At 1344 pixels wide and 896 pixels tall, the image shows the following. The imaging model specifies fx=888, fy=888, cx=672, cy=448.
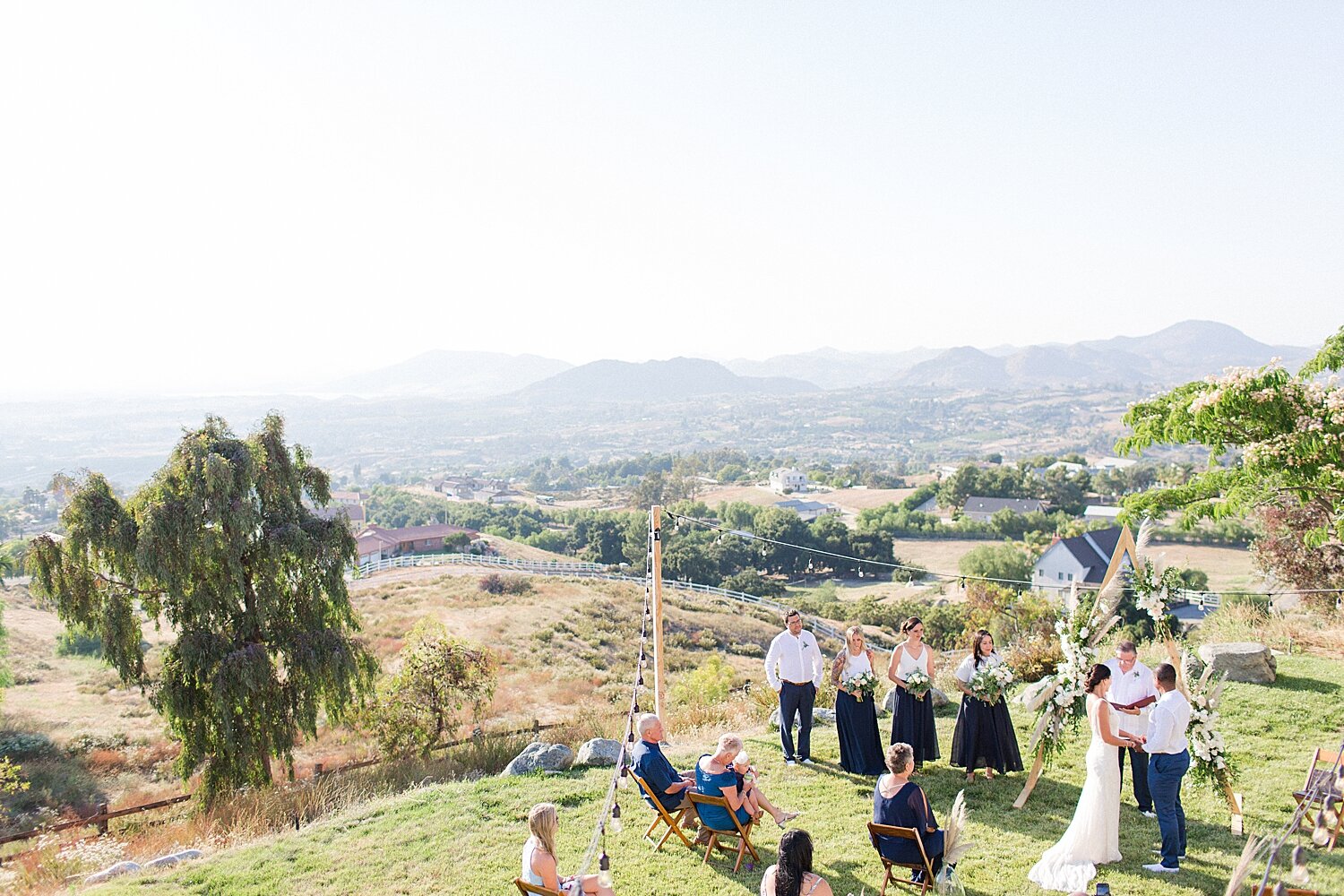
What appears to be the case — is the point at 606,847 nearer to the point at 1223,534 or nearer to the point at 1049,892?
the point at 1049,892

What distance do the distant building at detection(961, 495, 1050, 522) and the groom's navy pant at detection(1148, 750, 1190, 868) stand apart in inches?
3730

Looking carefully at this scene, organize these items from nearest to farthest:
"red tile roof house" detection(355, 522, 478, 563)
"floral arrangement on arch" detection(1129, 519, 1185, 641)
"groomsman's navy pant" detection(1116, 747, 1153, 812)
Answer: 1. "groomsman's navy pant" detection(1116, 747, 1153, 812)
2. "floral arrangement on arch" detection(1129, 519, 1185, 641)
3. "red tile roof house" detection(355, 522, 478, 563)

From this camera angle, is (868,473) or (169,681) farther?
(868,473)

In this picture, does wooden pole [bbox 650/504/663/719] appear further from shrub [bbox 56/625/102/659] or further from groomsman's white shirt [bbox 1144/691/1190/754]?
shrub [bbox 56/625/102/659]

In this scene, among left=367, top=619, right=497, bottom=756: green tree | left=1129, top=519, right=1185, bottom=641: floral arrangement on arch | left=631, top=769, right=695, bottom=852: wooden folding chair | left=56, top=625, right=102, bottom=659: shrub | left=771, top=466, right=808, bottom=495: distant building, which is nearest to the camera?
left=631, top=769, right=695, bottom=852: wooden folding chair

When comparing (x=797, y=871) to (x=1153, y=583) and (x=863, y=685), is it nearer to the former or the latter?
(x=863, y=685)

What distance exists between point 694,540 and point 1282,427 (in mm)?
75317

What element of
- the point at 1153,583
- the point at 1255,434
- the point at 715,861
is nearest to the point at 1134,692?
the point at 1153,583

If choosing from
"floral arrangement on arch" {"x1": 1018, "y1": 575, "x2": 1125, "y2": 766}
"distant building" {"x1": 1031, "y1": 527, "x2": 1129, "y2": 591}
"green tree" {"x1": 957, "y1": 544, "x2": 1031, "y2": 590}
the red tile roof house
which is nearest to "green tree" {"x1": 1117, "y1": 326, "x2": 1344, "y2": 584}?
"floral arrangement on arch" {"x1": 1018, "y1": 575, "x2": 1125, "y2": 766}

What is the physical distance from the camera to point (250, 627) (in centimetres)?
1486

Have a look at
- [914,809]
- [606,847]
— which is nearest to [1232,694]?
[914,809]

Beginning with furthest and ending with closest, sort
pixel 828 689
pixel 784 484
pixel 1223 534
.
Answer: pixel 784 484
pixel 1223 534
pixel 828 689

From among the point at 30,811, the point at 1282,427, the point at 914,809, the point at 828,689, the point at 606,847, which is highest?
the point at 1282,427

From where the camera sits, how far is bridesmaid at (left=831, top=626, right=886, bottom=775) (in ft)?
32.5
